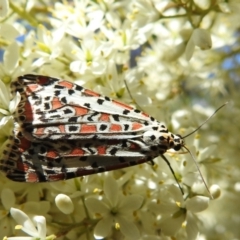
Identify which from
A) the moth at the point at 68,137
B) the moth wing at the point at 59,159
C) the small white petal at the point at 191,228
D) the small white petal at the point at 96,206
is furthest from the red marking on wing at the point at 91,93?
the small white petal at the point at 191,228

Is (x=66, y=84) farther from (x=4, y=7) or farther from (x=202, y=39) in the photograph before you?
(x=202, y=39)

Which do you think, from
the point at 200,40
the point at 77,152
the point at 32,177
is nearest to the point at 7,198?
the point at 32,177

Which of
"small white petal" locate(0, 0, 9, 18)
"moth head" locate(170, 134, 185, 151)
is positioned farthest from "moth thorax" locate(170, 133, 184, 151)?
"small white petal" locate(0, 0, 9, 18)

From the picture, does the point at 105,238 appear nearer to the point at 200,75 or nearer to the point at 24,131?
the point at 24,131

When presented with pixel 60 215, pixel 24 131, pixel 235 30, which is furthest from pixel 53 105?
pixel 235 30

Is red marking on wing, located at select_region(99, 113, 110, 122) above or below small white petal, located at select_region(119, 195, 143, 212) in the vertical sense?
above

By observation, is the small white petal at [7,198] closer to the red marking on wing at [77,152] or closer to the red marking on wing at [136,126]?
the red marking on wing at [77,152]

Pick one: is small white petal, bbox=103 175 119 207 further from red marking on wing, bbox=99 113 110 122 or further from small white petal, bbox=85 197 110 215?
red marking on wing, bbox=99 113 110 122
